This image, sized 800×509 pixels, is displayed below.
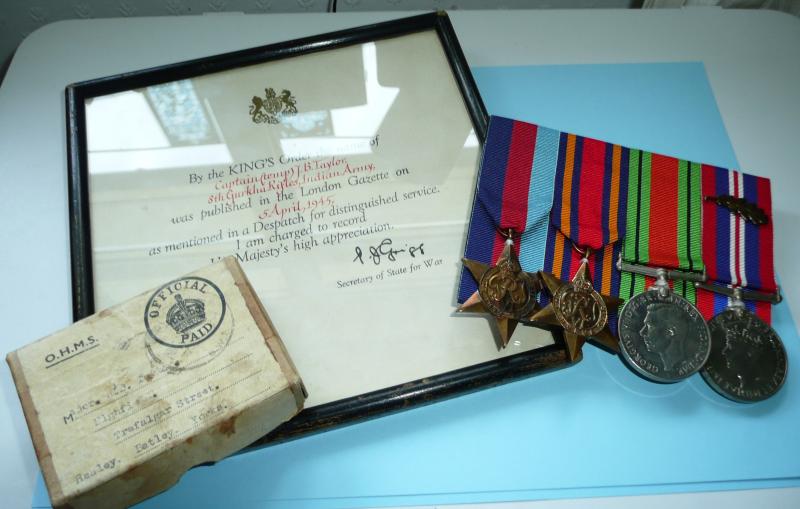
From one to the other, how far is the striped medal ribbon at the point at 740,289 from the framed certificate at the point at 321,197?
0.28 metres

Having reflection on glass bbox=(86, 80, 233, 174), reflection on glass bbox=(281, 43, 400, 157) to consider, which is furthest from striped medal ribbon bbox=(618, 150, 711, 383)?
reflection on glass bbox=(86, 80, 233, 174)

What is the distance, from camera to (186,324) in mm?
817

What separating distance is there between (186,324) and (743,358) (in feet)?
2.79

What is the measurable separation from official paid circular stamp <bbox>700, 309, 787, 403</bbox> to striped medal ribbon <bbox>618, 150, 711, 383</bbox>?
0.04 meters

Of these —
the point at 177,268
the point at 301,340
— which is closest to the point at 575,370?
the point at 301,340

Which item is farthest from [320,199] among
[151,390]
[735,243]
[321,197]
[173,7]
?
[173,7]

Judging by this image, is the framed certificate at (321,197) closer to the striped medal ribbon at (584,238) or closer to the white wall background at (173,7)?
the striped medal ribbon at (584,238)

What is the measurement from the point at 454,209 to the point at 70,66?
2.93 ft

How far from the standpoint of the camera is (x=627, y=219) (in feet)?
3.40

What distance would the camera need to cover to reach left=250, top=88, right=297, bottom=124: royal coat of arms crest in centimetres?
115

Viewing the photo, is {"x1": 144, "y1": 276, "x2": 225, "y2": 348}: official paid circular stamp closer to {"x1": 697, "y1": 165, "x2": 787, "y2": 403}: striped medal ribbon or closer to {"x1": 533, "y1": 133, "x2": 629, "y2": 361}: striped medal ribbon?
{"x1": 533, "y1": 133, "x2": 629, "y2": 361}: striped medal ribbon

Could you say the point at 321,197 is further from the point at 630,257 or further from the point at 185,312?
the point at 630,257

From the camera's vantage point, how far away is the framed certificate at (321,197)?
951 mm
